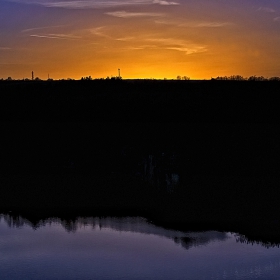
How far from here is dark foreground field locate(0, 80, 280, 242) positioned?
2959 cm

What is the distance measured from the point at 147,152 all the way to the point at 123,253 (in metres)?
23.4

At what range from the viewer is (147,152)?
4525 centimetres

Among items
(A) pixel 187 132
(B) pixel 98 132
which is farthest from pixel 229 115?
(B) pixel 98 132

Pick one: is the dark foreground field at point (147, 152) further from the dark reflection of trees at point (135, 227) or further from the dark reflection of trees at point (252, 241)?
the dark reflection of trees at point (135, 227)

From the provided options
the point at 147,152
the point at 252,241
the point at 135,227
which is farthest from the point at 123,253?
the point at 147,152

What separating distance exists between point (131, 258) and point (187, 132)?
29.2 m

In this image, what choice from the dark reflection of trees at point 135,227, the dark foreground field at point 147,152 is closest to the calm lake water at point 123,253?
the dark reflection of trees at point 135,227

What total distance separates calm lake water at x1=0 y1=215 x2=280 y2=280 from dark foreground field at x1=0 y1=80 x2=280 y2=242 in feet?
5.88

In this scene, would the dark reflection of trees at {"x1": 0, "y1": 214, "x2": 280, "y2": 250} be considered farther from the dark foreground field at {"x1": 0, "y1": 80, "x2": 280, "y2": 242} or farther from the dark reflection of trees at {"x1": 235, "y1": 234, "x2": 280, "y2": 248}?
the dark foreground field at {"x1": 0, "y1": 80, "x2": 280, "y2": 242}

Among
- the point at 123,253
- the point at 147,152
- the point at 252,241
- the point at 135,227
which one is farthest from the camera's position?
the point at 147,152

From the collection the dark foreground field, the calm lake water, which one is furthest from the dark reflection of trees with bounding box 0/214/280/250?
the dark foreground field

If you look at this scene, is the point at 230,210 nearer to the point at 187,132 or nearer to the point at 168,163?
the point at 168,163

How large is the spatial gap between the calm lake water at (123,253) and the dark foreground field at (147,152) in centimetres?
179

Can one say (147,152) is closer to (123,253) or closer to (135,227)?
(135,227)
